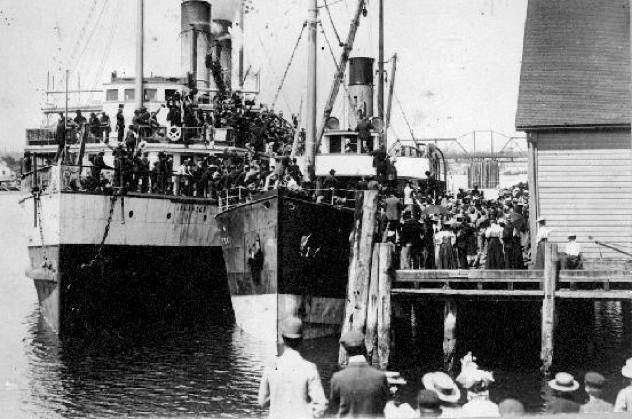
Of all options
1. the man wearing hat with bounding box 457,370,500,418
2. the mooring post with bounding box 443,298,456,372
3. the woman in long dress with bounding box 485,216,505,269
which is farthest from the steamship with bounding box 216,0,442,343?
the man wearing hat with bounding box 457,370,500,418

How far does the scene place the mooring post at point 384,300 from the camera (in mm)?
14891

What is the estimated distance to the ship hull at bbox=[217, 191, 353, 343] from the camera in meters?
18.4

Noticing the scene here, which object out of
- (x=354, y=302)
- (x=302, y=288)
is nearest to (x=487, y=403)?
(x=354, y=302)

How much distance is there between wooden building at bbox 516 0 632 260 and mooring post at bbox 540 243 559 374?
2903mm

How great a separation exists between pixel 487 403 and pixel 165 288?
17601 mm

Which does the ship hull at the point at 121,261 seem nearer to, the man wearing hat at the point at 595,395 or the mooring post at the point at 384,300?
the mooring post at the point at 384,300

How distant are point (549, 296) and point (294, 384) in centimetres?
923

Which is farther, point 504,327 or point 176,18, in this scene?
point 176,18

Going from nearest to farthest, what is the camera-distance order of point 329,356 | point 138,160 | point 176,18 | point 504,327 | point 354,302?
point 354,302
point 329,356
point 504,327
point 138,160
point 176,18

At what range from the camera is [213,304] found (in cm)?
2541

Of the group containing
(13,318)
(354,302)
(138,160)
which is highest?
(138,160)

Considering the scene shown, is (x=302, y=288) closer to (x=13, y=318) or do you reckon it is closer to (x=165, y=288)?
(x=165, y=288)

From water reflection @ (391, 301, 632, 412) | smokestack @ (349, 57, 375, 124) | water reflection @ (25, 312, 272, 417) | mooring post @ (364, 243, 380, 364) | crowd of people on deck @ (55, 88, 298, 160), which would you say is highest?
smokestack @ (349, 57, 375, 124)

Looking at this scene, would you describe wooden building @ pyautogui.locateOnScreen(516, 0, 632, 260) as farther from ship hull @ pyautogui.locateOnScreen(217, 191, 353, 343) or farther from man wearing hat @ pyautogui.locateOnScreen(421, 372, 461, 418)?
man wearing hat @ pyautogui.locateOnScreen(421, 372, 461, 418)
